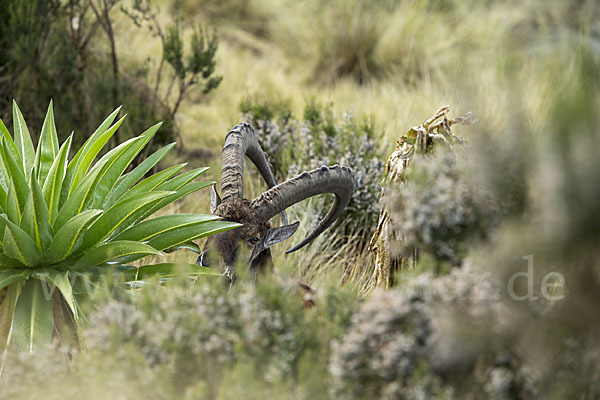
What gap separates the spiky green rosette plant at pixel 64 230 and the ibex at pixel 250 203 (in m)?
0.14

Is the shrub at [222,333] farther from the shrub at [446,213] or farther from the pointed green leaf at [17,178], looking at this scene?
the pointed green leaf at [17,178]

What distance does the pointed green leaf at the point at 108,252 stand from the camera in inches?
114

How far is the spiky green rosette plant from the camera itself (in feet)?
9.37

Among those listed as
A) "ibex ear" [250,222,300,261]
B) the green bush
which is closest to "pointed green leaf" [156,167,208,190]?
"ibex ear" [250,222,300,261]

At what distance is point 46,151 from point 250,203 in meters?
1.28

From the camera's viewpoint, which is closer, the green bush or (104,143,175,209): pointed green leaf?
(104,143,175,209): pointed green leaf

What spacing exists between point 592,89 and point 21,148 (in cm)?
308

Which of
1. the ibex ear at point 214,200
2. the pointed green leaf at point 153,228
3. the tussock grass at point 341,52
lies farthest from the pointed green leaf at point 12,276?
the tussock grass at point 341,52

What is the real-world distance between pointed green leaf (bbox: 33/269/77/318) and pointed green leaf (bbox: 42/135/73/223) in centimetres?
31

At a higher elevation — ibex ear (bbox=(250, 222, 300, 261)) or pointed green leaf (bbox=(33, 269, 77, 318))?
ibex ear (bbox=(250, 222, 300, 261))

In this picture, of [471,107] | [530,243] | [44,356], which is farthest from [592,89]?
[44,356]

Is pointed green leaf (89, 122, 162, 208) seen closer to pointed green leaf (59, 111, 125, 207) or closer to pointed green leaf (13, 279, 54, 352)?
pointed green leaf (59, 111, 125, 207)

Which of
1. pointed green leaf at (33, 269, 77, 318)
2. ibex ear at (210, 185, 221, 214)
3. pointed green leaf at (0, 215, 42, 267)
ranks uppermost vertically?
ibex ear at (210, 185, 221, 214)

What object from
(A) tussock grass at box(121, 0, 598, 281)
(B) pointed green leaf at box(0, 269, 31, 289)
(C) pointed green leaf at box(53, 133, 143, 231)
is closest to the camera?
(B) pointed green leaf at box(0, 269, 31, 289)
